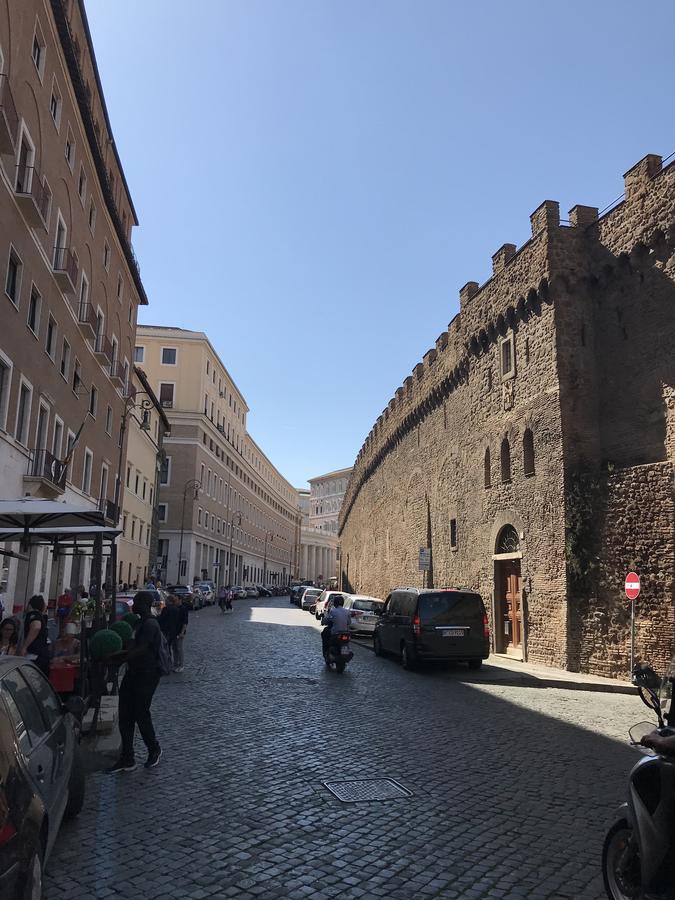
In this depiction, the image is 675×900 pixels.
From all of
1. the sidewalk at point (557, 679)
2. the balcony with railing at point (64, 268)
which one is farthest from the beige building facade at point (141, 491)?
the sidewalk at point (557, 679)

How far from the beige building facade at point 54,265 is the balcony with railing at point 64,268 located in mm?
30

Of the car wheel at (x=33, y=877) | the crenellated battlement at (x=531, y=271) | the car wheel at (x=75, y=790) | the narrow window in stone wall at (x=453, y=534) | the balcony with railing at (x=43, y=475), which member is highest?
the crenellated battlement at (x=531, y=271)

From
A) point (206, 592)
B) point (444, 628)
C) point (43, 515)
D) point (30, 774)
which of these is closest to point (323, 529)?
point (206, 592)

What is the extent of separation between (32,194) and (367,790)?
1646 cm

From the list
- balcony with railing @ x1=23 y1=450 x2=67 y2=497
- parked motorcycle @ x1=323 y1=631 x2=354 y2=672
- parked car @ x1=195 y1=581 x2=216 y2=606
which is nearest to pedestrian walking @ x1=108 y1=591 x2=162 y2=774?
parked motorcycle @ x1=323 y1=631 x2=354 y2=672

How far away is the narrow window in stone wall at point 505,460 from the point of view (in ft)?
69.2

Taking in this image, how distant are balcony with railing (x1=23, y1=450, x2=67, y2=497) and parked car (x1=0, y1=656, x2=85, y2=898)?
14911mm

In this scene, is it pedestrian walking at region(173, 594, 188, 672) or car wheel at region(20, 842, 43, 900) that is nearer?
car wheel at region(20, 842, 43, 900)

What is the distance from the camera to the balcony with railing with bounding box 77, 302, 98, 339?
24541mm

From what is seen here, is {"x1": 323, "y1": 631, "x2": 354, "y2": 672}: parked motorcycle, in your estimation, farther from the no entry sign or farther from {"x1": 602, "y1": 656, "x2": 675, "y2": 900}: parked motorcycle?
{"x1": 602, "y1": 656, "x2": 675, "y2": 900}: parked motorcycle

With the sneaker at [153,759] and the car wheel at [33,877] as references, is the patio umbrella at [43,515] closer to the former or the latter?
the sneaker at [153,759]

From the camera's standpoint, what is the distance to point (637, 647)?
15.4 m

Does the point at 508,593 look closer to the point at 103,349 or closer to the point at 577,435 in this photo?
the point at 577,435

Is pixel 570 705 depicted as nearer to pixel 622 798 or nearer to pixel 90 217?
pixel 622 798
